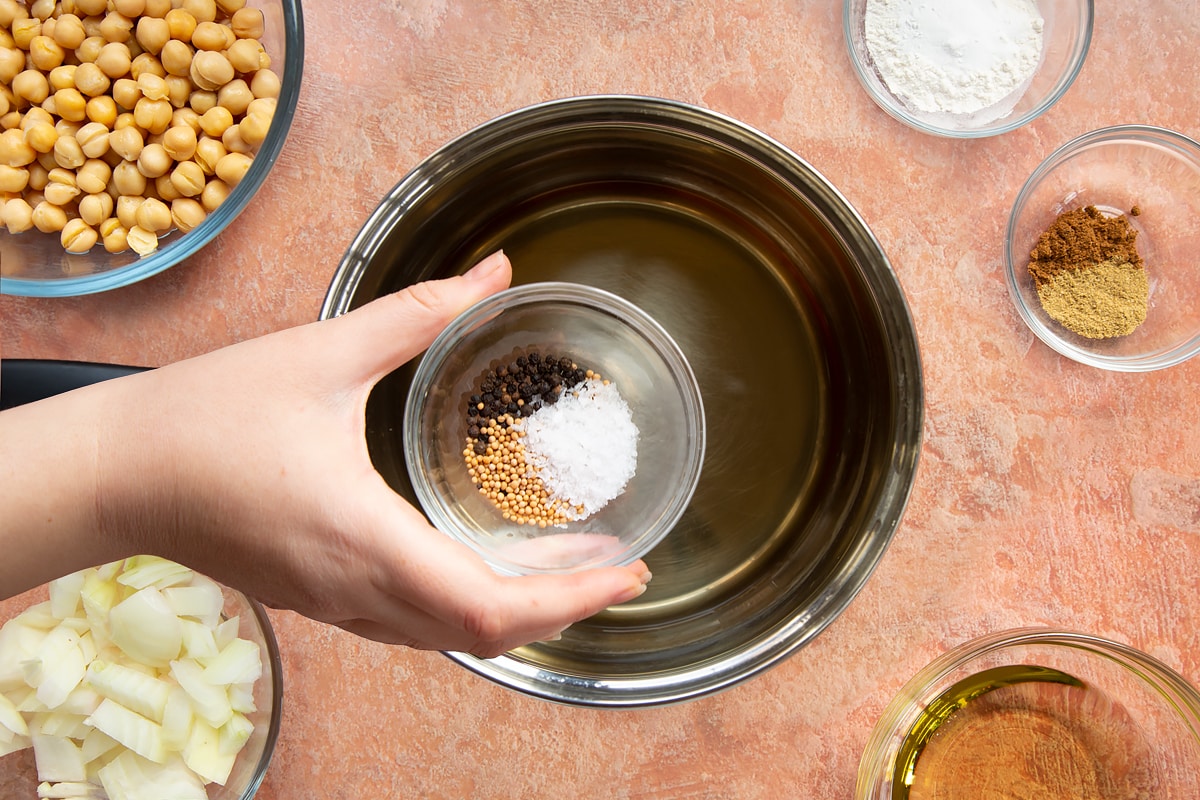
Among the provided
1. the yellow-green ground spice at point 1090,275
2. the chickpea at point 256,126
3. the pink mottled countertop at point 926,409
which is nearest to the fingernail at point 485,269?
the pink mottled countertop at point 926,409

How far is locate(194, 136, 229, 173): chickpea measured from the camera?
1.08m

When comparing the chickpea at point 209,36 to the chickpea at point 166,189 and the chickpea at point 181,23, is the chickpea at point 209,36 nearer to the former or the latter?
the chickpea at point 181,23

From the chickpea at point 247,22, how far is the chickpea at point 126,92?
154 millimetres

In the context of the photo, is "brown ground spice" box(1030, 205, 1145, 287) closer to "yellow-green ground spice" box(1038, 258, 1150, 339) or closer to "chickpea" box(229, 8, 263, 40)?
"yellow-green ground spice" box(1038, 258, 1150, 339)

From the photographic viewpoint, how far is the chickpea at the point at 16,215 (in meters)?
1.10

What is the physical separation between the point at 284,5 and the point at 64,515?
69 centimetres

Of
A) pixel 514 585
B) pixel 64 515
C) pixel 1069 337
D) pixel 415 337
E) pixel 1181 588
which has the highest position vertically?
pixel 1069 337

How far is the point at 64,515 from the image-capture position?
841mm

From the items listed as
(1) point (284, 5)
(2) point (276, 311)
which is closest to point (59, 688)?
(2) point (276, 311)

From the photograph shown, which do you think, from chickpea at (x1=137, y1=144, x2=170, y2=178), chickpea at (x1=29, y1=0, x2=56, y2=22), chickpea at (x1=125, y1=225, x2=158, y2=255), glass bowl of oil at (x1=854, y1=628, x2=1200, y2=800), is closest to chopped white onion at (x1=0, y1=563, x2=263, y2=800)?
chickpea at (x1=125, y1=225, x2=158, y2=255)

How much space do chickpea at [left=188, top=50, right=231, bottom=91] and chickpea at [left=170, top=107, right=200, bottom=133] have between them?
0.14ft

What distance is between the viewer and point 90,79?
1.07m

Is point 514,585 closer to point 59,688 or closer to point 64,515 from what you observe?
point 64,515

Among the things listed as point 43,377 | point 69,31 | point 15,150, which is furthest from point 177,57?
point 43,377
